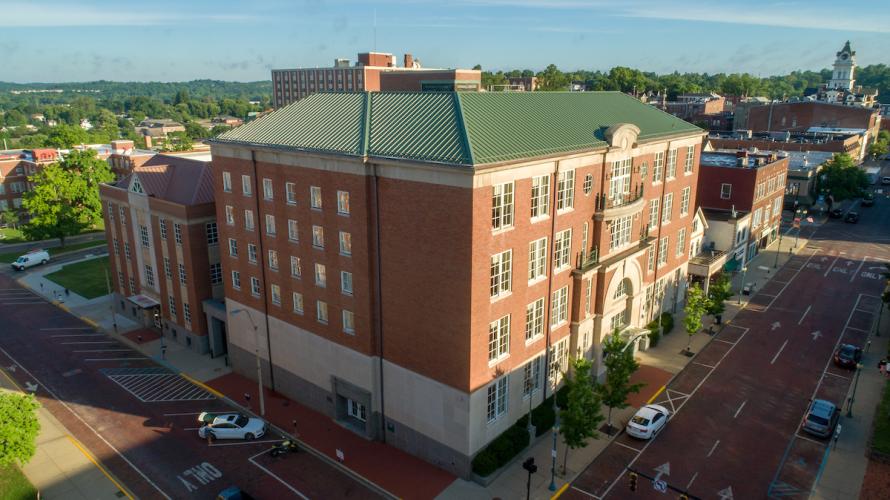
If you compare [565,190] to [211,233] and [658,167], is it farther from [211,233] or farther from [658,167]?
[211,233]

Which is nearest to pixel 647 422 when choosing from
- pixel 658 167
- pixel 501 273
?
pixel 501 273

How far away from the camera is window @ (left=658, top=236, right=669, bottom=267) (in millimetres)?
51812

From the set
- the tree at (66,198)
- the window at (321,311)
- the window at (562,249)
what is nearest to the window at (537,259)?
the window at (562,249)

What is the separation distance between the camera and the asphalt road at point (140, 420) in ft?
112

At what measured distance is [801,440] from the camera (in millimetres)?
37500

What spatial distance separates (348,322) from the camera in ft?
124

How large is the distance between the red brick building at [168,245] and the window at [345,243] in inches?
766

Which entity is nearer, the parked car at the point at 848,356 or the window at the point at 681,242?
the parked car at the point at 848,356

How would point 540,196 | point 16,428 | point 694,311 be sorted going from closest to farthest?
1. point 16,428
2. point 540,196
3. point 694,311

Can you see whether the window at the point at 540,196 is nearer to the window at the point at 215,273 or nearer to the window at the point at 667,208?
the window at the point at 667,208

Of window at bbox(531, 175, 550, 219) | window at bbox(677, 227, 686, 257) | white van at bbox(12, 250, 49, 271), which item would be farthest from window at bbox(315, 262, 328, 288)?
white van at bbox(12, 250, 49, 271)

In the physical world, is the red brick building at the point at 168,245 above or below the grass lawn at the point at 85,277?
above

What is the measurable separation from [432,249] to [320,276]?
10388 millimetres

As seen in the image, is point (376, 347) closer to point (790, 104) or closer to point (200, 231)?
point (200, 231)
